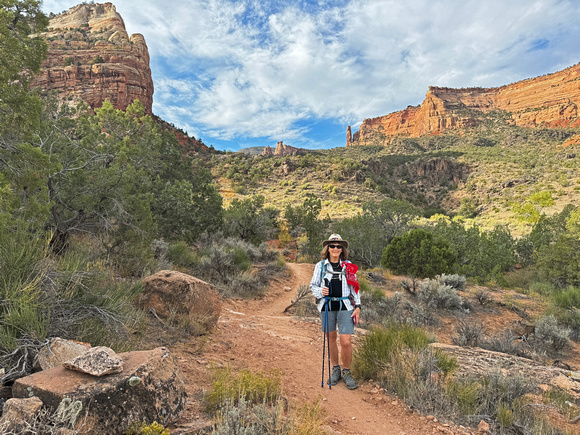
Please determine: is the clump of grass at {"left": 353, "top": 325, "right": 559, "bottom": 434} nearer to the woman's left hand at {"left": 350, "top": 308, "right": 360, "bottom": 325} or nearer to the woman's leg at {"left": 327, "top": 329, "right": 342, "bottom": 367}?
the woman's leg at {"left": 327, "top": 329, "right": 342, "bottom": 367}

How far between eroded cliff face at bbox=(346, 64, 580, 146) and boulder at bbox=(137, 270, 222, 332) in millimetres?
97162

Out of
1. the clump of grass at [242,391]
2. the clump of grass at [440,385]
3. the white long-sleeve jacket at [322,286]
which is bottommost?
the clump of grass at [440,385]

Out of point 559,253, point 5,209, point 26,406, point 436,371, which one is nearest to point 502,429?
point 436,371

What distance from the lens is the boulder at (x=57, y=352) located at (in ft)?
8.28

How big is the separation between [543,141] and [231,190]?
2493 inches

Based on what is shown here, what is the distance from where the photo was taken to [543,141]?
201ft

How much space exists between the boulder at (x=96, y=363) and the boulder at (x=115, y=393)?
0.05 m

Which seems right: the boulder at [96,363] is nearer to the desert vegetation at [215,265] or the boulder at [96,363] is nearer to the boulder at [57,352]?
the boulder at [57,352]

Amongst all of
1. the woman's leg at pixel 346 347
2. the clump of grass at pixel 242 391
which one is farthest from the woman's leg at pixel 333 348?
the clump of grass at pixel 242 391

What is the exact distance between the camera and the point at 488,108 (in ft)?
318

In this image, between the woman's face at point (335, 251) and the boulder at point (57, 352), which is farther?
the woman's face at point (335, 251)

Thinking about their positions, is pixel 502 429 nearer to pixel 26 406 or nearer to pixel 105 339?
pixel 26 406

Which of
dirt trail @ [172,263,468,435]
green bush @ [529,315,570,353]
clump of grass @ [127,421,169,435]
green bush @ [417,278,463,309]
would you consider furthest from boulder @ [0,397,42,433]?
green bush @ [417,278,463,309]

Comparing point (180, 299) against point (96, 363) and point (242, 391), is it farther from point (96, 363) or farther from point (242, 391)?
point (96, 363)
